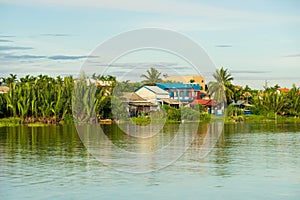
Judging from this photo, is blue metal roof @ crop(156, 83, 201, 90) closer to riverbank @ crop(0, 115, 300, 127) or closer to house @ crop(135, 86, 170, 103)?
house @ crop(135, 86, 170, 103)

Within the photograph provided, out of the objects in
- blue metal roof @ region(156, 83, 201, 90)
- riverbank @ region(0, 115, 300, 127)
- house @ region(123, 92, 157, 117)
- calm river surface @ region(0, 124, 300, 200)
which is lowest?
calm river surface @ region(0, 124, 300, 200)

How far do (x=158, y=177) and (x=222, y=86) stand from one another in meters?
40.7

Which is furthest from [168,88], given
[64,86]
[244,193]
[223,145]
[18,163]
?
[244,193]

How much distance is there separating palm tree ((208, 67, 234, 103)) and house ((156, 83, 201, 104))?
2091 millimetres

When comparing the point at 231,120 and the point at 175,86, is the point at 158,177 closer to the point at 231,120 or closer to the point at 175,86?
the point at 231,120

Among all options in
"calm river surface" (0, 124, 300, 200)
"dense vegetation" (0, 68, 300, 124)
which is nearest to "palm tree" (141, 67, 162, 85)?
"dense vegetation" (0, 68, 300, 124)

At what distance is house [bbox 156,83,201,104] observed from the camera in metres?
55.9

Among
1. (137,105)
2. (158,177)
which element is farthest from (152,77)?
(158,177)

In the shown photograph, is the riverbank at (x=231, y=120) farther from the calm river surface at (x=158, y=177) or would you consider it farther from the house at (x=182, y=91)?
the calm river surface at (x=158, y=177)

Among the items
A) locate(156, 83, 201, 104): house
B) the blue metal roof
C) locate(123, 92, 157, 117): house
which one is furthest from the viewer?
the blue metal roof

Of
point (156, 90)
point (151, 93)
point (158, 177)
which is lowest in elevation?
point (158, 177)

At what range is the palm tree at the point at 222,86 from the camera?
55188mm

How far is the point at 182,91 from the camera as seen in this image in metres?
58.1

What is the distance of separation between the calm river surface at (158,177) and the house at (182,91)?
34864 millimetres
